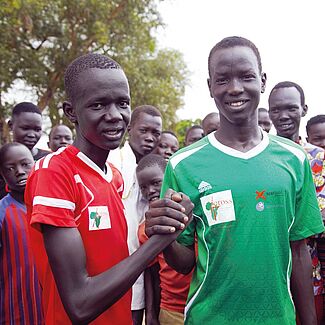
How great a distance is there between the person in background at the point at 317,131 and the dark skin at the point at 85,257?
123 inches

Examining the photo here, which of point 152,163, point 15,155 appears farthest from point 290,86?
point 15,155

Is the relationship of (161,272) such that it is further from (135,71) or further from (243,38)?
(135,71)

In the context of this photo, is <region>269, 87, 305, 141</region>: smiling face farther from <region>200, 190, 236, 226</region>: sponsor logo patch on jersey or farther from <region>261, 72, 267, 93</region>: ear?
<region>200, 190, 236, 226</region>: sponsor logo patch on jersey

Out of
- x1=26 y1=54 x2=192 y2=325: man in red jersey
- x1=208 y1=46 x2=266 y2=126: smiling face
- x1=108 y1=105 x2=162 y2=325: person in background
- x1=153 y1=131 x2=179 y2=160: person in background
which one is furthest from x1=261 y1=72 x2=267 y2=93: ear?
x1=153 y1=131 x2=179 y2=160: person in background

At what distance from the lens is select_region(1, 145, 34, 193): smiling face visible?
3.11 meters

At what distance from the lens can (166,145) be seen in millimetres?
5094

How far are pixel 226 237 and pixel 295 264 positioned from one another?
1.23ft

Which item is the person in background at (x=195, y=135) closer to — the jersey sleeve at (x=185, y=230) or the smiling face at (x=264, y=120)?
the smiling face at (x=264, y=120)

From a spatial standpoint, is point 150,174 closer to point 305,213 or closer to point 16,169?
point 16,169

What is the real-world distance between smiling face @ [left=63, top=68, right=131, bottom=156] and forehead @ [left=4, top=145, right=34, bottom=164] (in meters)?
1.41

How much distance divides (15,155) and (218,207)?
1777 mm

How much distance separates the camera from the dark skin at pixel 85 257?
1630 millimetres

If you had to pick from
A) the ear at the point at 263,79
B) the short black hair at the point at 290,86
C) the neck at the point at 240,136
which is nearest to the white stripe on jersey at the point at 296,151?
the neck at the point at 240,136

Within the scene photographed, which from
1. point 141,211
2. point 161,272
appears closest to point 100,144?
point 161,272
